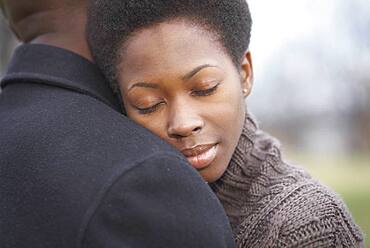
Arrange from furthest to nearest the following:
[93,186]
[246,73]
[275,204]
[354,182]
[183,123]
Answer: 1. [354,182]
2. [246,73]
3. [275,204]
4. [183,123]
5. [93,186]

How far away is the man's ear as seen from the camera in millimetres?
2559

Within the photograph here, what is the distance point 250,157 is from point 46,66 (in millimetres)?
657

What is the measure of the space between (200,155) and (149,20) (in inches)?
14.9

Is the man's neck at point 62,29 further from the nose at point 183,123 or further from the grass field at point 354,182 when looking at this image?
the grass field at point 354,182

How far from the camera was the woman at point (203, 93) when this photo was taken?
2.32 meters

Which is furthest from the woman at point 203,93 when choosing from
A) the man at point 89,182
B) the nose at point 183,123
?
the man at point 89,182

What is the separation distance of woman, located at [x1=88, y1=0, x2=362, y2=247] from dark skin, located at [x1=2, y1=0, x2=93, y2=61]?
6 centimetres

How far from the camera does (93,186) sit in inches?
78.0

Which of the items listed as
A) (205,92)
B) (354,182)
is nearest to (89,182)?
(205,92)

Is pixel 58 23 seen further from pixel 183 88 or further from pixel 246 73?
pixel 246 73

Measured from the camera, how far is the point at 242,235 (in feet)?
7.98

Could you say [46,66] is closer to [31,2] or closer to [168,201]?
[31,2]

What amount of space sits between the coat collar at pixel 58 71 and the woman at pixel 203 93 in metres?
0.05

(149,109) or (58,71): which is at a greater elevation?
(58,71)
